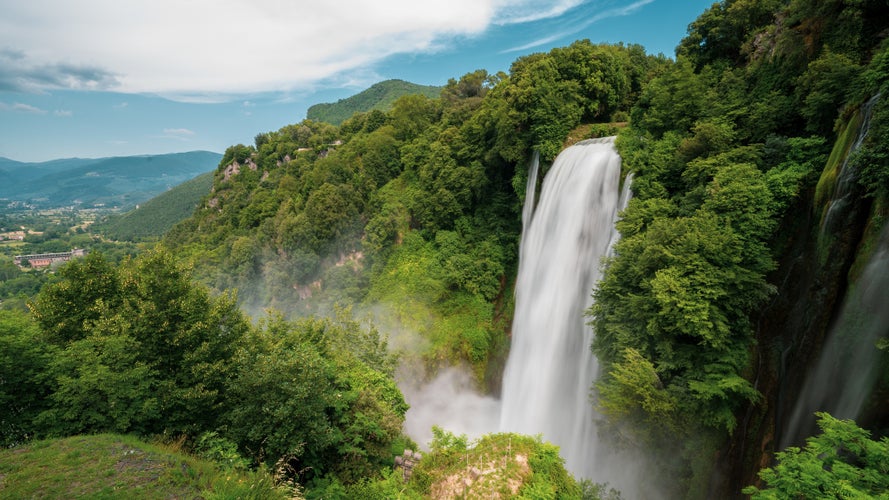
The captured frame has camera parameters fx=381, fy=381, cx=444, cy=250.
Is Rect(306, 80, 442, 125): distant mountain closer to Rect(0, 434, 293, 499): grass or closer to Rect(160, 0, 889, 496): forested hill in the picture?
Rect(160, 0, 889, 496): forested hill

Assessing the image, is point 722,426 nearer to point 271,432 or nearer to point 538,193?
point 271,432

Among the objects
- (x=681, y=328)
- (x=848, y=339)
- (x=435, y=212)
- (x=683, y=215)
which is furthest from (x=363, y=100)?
(x=848, y=339)

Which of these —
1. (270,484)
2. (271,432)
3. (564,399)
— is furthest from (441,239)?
(270,484)

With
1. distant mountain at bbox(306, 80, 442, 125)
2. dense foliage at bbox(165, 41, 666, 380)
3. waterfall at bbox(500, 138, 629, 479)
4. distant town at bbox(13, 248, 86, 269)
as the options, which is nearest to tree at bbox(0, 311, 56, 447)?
dense foliage at bbox(165, 41, 666, 380)

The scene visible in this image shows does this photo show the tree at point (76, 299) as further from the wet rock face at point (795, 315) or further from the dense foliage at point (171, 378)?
the wet rock face at point (795, 315)

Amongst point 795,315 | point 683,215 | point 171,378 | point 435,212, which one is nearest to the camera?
point 795,315

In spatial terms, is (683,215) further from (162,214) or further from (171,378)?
(162,214)

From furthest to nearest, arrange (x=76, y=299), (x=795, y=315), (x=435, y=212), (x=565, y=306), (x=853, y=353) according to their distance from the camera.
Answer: (x=435, y=212)
(x=565, y=306)
(x=76, y=299)
(x=795, y=315)
(x=853, y=353)
